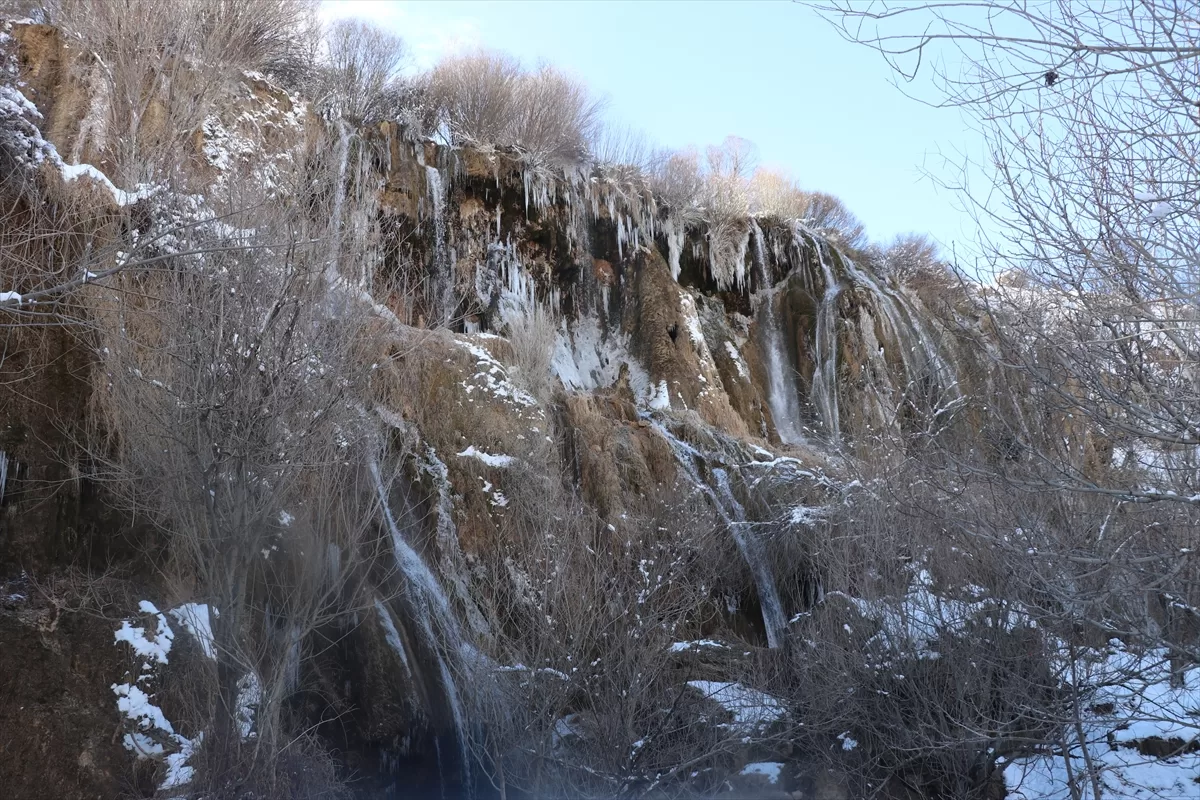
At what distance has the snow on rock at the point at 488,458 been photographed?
41.1 feet

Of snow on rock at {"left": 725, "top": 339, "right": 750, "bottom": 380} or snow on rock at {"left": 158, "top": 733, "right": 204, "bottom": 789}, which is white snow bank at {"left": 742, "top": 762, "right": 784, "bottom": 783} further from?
snow on rock at {"left": 725, "top": 339, "right": 750, "bottom": 380}

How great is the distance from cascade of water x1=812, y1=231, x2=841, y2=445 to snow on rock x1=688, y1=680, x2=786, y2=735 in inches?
462

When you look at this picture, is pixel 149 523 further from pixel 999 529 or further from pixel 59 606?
pixel 999 529

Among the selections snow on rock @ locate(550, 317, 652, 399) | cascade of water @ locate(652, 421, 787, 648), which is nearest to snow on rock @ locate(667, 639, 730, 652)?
cascade of water @ locate(652, 421, 787, 648)

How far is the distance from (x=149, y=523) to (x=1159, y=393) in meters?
9.36

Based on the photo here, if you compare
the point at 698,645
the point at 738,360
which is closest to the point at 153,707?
the point at 698,645

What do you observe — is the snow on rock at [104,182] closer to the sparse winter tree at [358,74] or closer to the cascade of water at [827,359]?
the sparse winter tree at [358,74]

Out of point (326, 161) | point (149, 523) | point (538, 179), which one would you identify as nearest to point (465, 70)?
point (538, 179)

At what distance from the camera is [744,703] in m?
11.1

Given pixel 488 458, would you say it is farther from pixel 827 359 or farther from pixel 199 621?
pixel 827 359

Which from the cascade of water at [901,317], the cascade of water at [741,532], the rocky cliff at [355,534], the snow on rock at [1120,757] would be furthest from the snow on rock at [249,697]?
the cascade of water at [901,317]

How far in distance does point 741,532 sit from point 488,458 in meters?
4.79

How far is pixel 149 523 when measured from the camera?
10148 millimetres

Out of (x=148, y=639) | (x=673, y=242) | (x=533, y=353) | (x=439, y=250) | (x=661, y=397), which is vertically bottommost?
(x=148, y=639)
